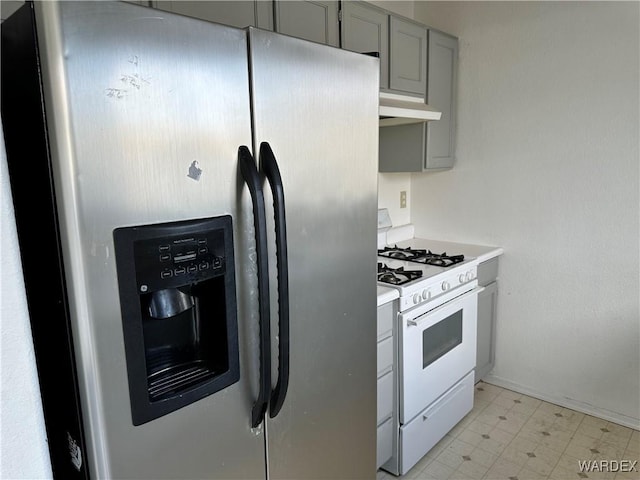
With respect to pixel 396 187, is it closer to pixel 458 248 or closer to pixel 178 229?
pixel 458 248

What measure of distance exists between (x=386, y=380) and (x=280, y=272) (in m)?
1.12

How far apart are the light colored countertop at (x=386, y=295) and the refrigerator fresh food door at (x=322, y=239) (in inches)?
15.7

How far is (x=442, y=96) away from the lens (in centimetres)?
269

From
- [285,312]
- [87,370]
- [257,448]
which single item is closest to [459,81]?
[285,312]

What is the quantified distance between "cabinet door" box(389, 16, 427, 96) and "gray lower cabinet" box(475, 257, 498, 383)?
3.60ft

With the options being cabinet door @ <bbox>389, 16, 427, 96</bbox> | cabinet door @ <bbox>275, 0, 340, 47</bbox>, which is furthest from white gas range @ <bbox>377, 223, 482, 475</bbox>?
cabinet door @ <bbox>275, 0, 340, 47</bbox>

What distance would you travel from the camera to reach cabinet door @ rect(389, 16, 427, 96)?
2258mm

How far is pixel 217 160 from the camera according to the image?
948 mm

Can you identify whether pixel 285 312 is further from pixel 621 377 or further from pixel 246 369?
pixel 621 377

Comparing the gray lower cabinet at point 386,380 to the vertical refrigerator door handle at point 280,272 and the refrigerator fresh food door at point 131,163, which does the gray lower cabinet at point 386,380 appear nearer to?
the vertical refrigerator door handle at point 280,272

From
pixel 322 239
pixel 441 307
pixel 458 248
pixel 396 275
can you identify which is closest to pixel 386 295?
pixel 396 275

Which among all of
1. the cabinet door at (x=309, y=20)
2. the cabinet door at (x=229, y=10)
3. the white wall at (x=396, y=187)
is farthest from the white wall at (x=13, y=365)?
the white wall at (x=396, y=187)

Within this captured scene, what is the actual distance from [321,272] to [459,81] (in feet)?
6.82

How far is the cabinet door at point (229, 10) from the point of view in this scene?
4.73 ft
